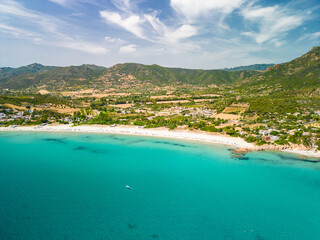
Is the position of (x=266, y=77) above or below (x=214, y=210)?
above

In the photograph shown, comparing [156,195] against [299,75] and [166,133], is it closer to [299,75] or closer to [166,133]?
[166,133]

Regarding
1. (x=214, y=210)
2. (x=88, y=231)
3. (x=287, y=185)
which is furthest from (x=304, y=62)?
(x=88, y=231)

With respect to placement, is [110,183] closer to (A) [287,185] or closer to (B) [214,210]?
(B) [214,210]

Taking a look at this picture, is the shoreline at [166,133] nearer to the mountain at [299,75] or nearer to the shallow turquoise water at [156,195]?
the shallow turquoise water at [156,195]

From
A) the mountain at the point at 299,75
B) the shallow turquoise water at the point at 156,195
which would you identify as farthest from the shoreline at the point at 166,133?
the mountain at the point at 299,75

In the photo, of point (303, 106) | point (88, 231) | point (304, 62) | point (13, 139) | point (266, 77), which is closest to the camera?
point (88, 231)

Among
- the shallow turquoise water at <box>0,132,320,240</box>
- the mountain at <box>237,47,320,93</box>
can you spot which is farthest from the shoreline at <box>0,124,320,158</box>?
the mountain at <box>237,47,320,93</box>
